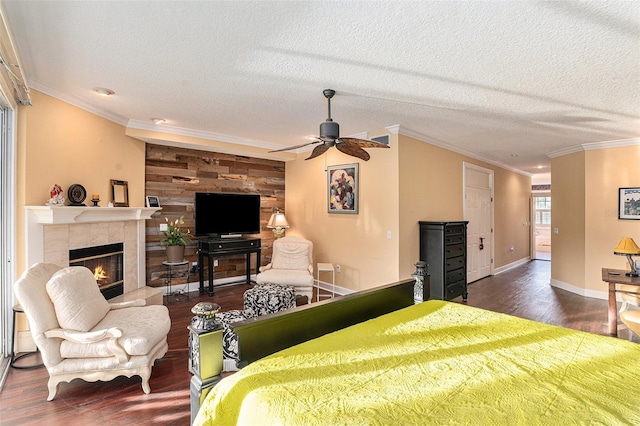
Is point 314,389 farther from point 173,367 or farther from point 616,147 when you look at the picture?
point 616,147

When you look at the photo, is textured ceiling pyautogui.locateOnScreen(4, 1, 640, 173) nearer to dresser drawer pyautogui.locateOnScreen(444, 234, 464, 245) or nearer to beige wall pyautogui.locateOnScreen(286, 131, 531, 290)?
beige wall pyautogui.locateOnScreen(286, 131, 531, 290)

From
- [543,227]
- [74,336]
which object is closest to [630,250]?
[74,336]

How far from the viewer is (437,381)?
1396 mm

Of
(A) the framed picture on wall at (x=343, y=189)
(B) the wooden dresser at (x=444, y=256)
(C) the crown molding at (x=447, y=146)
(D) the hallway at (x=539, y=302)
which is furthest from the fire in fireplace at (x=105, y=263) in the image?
(D) the hallway at (x=539, y=302)

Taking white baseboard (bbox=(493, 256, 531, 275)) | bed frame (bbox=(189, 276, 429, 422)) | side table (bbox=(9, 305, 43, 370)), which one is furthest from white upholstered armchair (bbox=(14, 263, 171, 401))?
white baseboard (bbox=(493, 256, 531, 275))

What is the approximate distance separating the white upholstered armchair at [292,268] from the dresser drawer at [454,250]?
2.04 metres

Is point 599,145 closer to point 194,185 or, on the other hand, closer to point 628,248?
point 628,248

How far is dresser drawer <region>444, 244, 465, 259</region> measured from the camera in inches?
190

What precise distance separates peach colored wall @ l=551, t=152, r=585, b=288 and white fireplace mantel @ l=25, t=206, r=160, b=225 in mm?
6912

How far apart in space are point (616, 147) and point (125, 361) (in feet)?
23.5

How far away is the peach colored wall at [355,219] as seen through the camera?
15.6 ft

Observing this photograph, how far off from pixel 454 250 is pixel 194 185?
4.31m

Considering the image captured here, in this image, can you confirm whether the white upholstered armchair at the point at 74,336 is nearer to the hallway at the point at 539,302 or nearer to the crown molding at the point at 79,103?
the crown molding at the point at 79,103

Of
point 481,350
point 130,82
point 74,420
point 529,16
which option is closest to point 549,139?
point 529,16
